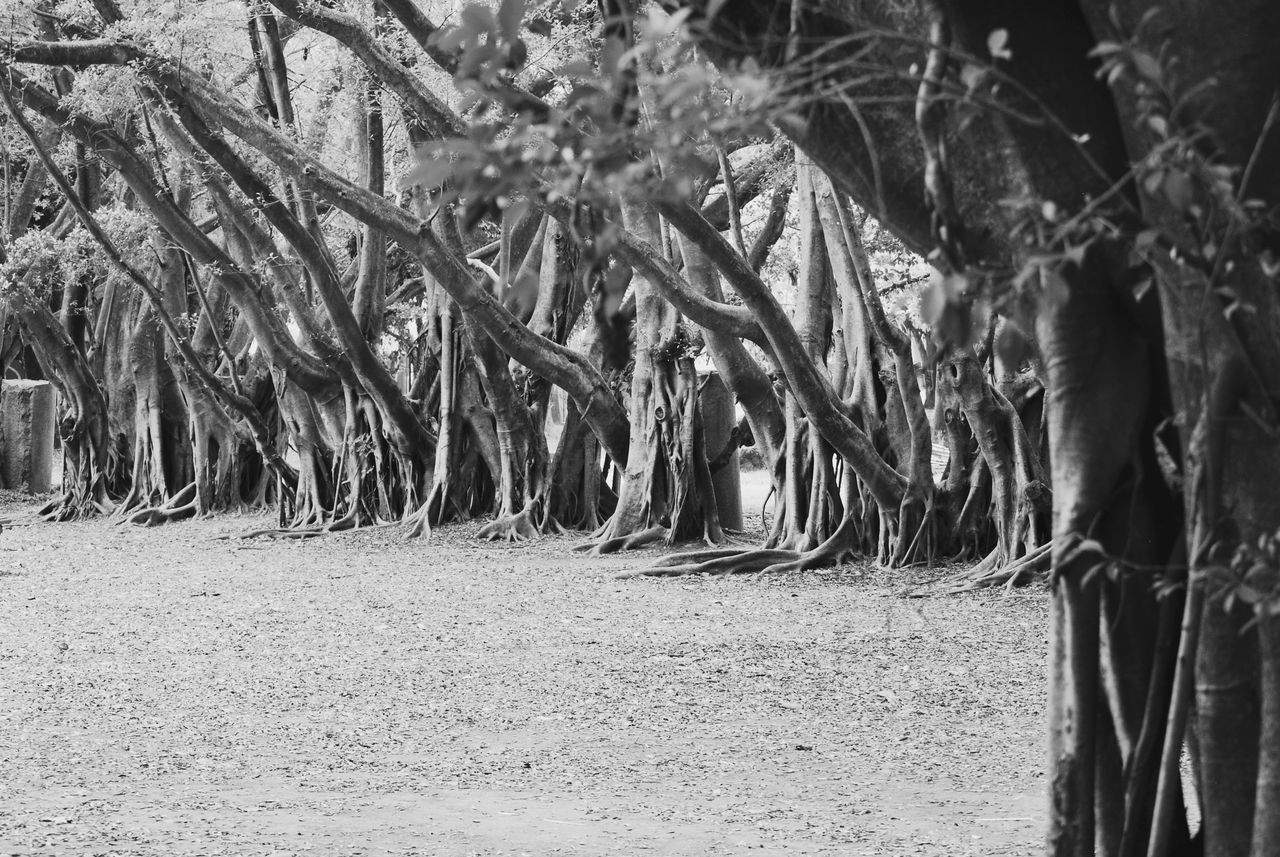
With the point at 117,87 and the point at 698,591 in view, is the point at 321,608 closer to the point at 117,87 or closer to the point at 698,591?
the point at 698,591

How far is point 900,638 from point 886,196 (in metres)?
4.94

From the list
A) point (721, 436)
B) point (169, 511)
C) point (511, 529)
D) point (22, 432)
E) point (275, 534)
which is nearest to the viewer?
point (511, 529)

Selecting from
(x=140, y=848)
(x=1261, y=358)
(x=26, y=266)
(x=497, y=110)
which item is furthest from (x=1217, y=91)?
(x=26, y=266)

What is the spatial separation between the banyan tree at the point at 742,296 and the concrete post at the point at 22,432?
152 cm

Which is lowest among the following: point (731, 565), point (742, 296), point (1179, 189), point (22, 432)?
point (731, 565)

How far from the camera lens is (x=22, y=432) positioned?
71.4 ft

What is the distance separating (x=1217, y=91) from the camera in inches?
109

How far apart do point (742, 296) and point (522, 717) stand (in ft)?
14.7

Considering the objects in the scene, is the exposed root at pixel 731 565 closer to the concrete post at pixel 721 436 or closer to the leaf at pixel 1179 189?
the concrete post at pixel 721 436

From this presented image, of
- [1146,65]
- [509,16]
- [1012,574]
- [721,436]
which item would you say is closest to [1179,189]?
[1146,65]

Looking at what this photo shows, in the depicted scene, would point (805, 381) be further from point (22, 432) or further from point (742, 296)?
point (22, 432)

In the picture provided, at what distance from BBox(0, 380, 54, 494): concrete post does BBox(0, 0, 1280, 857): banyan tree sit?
152 cm

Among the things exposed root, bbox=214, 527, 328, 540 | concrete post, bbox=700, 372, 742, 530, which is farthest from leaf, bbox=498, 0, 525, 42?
exposed root, bbox=214, 527, 328, 540

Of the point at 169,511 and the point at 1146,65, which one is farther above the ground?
the point at 1146,65
